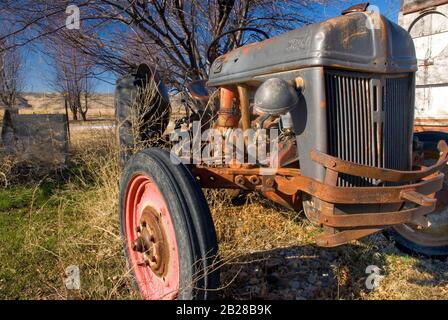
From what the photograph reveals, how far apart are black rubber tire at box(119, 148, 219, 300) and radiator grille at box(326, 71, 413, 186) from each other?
0.75 m

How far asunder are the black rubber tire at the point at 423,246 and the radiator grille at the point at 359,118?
3.47ft

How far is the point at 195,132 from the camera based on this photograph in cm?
331

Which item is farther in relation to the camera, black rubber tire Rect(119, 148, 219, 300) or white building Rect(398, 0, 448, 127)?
white building Rect(398, 0, 448, 127)

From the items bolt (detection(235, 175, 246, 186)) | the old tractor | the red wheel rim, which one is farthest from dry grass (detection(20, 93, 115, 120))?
bolt (detection(235, 175, 246, 186))

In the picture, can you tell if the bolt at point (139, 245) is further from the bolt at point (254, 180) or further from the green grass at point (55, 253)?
the bolt at point (254, 180)

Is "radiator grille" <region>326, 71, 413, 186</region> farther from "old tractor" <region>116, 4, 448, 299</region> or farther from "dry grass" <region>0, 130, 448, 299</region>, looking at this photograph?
"dry grass" <region>0, 130, 448, 299</region>

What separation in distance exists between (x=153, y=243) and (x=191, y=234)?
0.48 metres

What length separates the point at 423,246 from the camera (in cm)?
309

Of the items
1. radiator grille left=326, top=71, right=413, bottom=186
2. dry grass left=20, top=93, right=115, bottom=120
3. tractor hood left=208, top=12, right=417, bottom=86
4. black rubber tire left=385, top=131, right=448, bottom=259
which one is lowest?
black rubber tire left=385, top=131, right=448, bottom=259

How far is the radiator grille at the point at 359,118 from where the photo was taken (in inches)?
77.8

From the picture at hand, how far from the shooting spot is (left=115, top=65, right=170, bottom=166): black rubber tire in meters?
3.66

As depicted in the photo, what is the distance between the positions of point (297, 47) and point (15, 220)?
3.28 meters

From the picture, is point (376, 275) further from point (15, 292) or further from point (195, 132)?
point (15, 292)

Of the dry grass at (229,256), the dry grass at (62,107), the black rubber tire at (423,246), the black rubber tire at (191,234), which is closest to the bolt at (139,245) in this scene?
the dry grass at (229,256)
